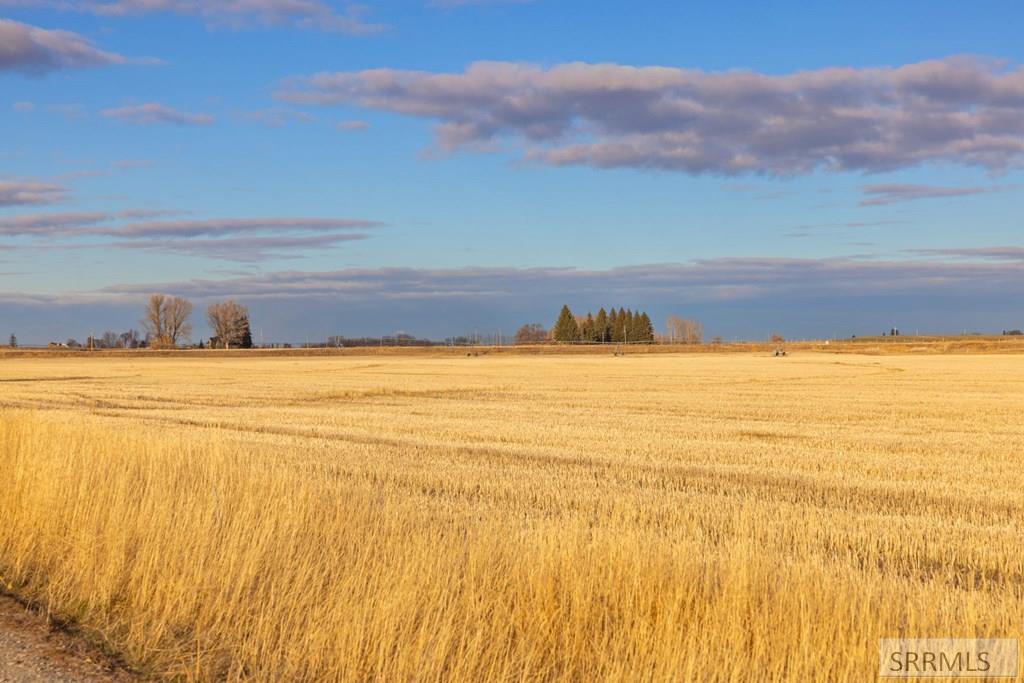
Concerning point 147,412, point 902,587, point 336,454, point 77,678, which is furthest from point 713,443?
point 147,412

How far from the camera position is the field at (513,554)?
7.04 metres

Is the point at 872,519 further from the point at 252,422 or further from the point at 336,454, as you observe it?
the point at 252,422
